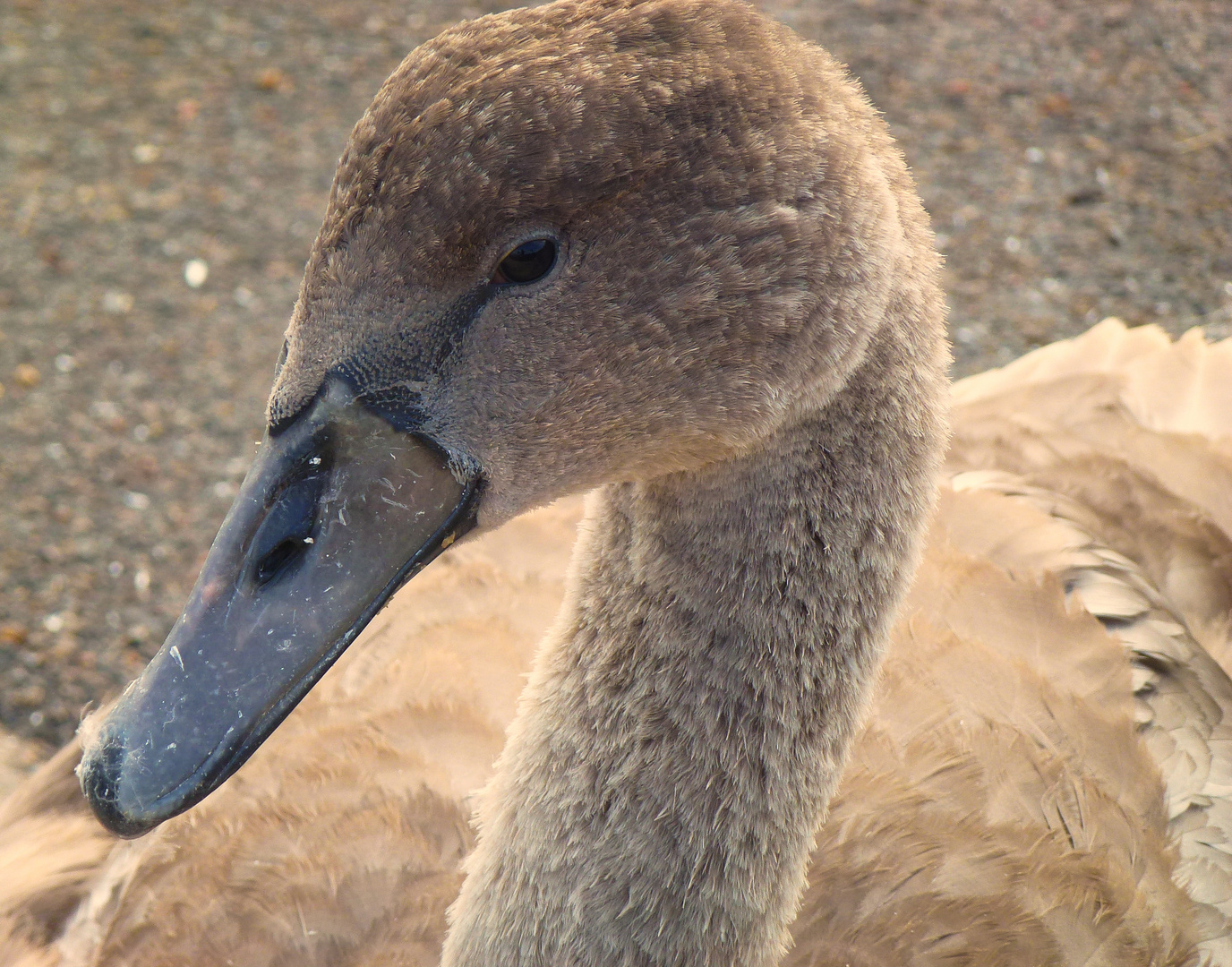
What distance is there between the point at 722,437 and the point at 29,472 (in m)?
3.31

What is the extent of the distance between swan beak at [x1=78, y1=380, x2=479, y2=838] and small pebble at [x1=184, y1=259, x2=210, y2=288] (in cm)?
341

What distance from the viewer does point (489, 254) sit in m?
1.64

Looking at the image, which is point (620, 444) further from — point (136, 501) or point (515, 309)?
point (136, 501)

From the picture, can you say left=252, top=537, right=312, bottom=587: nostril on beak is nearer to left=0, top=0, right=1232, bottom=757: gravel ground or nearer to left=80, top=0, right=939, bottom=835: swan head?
left=80, top=0, right=939, bottom=835: swan head

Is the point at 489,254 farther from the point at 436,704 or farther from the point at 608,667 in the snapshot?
the point at 436,704

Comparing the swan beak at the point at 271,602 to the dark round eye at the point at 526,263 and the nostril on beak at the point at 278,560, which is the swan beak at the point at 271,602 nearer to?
the nostril on beak at the point at 278,560

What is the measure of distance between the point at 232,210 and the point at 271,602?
384cm

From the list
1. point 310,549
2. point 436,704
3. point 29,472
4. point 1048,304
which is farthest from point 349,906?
point 1048,304

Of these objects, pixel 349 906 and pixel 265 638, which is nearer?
pixel 265 638

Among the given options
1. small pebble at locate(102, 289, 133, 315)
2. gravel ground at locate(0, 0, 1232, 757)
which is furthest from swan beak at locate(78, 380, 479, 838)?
small pebble at locate(102, 289, 133, 315)

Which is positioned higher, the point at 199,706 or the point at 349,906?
the point at 199,706

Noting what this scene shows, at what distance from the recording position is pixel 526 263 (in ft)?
5.47

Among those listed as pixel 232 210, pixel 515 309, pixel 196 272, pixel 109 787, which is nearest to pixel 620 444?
pixel 515 309

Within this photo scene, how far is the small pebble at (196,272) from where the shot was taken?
4.85 meters
